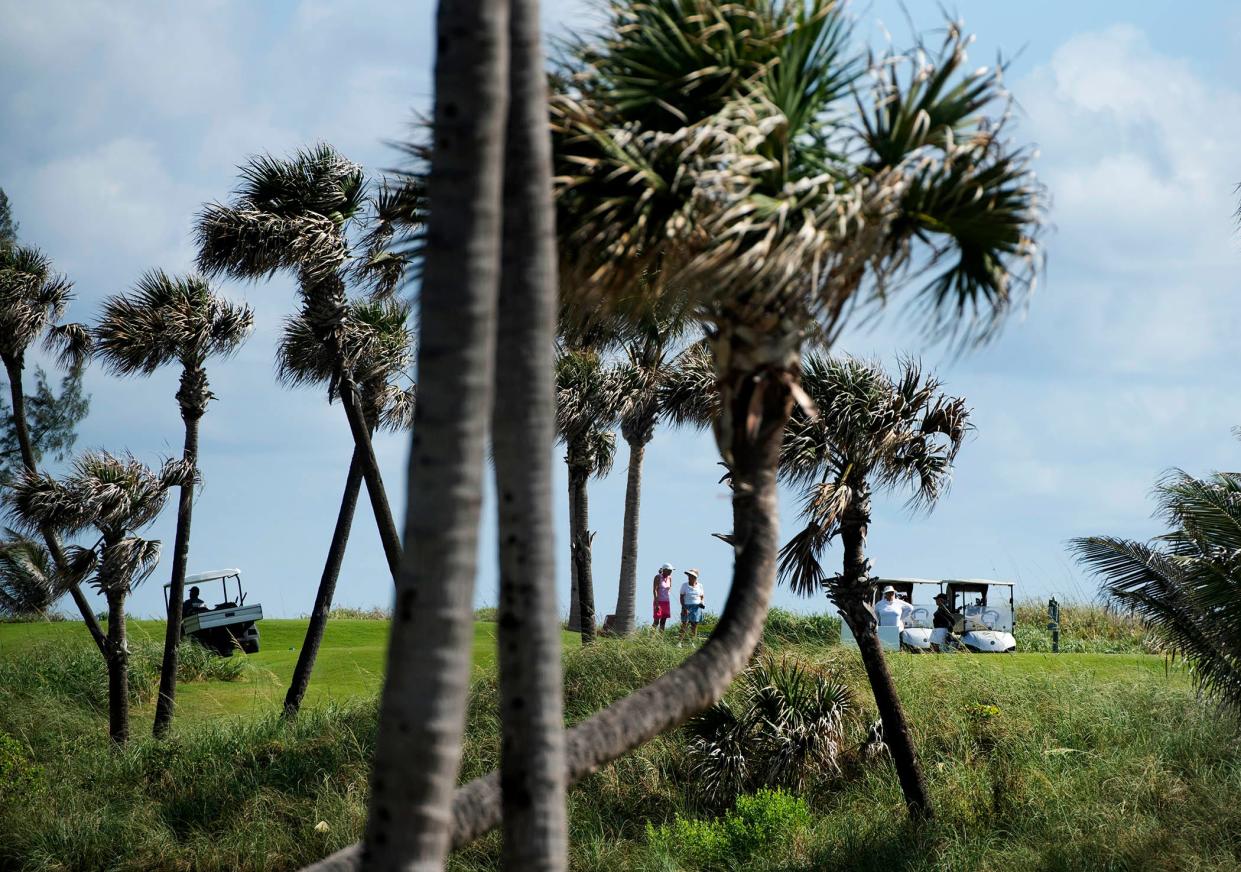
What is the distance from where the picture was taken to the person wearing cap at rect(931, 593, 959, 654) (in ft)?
87.4

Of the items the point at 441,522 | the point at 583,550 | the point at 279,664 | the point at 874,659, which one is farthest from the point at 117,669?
the point at 441,522

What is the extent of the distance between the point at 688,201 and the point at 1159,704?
1452 cm

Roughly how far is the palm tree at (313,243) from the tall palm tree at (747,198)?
12.5m

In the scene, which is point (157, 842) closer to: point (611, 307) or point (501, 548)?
point (611, 307)

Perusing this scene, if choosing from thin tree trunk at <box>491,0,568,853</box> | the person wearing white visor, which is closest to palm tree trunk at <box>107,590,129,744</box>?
the person wearing white visor

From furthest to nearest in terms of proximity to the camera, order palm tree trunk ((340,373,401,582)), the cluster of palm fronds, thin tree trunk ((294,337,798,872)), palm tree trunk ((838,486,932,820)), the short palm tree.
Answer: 1. the short palm tree
2. palm tree trunk ((340,373,401,582))
3. the cluster of palm fronds
4. palm tree trunk ((838,486,932,820))
5. thin tree trunk ((294,337,798,872))

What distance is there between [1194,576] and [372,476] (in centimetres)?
1223

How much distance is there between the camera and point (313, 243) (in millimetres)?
19656

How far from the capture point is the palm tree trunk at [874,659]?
16.0 m

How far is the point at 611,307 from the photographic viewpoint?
751cm

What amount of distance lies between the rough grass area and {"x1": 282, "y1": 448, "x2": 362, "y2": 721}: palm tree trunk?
626 mm

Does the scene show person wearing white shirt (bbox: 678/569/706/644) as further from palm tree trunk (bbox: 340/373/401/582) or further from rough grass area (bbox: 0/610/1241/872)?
palm tree trunk (bbox: 340/373/401/582)

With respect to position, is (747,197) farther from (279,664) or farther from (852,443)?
(279,664)

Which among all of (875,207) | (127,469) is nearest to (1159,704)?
(875,207)
